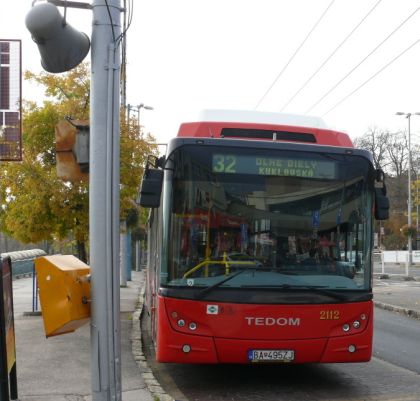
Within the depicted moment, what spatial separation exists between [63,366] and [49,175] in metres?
5.08

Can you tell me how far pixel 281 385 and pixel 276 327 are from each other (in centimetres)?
122

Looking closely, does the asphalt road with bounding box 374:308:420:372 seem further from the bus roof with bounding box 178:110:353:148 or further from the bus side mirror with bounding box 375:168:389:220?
the bus roof with bounding box 178:110:353:148

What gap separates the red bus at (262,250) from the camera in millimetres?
7238

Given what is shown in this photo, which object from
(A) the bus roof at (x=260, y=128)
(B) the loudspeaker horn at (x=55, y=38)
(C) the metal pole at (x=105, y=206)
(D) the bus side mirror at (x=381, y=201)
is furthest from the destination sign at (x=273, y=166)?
(B) the loudspeaker horn at (x=55, y=38)

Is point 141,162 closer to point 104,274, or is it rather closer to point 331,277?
point 331,277

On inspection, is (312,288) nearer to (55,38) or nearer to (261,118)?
(261,118)

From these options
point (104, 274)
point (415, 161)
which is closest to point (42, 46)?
point (104, 274)

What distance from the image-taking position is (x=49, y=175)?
12.5 m

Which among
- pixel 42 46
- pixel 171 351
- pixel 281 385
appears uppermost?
pixel 42 46

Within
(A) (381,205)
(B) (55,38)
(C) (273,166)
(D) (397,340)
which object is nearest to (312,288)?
(A) (381,205)

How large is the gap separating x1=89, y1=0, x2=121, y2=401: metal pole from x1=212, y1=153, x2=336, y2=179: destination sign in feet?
9.27

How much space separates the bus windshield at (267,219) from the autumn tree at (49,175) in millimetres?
5491

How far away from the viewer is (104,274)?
4586mm

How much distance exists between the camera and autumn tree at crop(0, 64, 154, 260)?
12438mm
